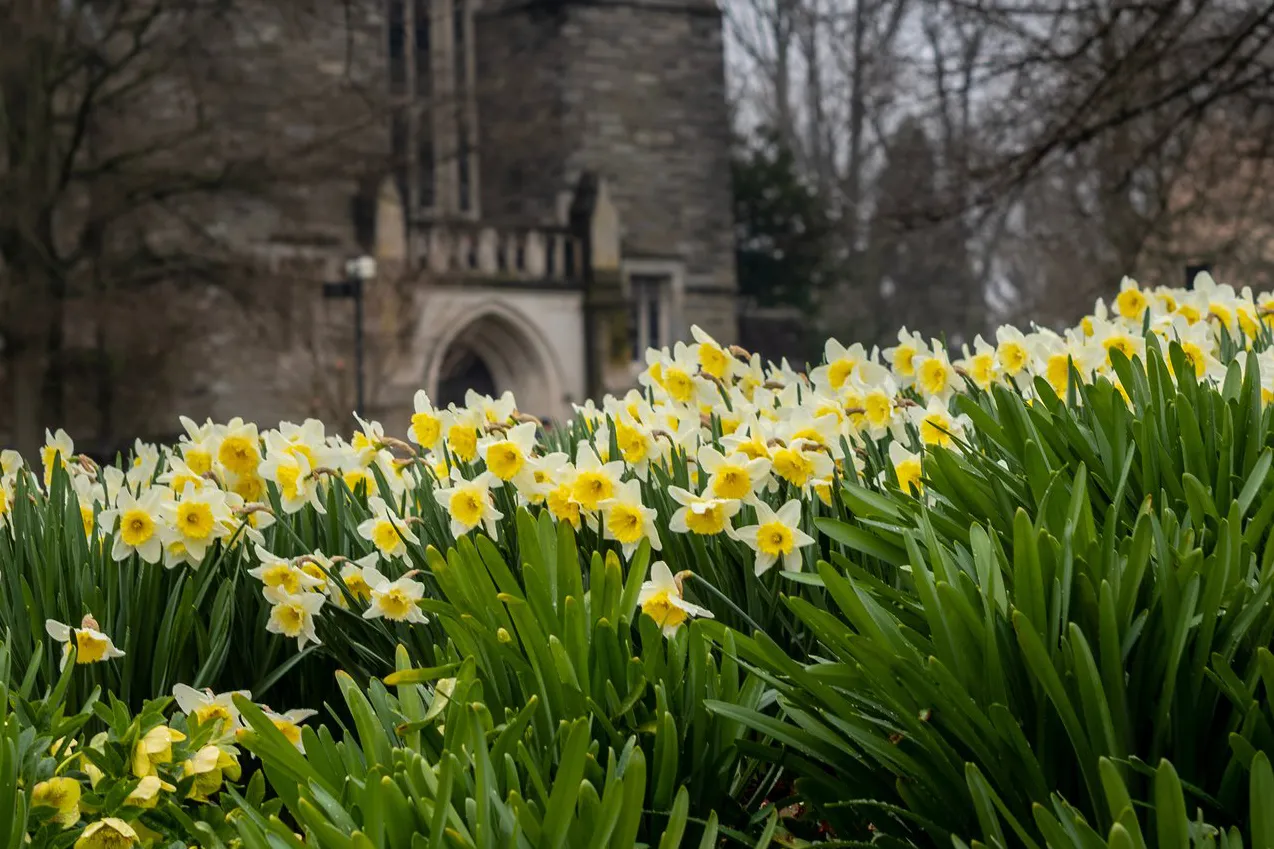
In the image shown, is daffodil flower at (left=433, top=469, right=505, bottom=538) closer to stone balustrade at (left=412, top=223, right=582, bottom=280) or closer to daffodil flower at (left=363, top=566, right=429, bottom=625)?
daffodil flower at (left=363, top=566, right=429, bottom=625)

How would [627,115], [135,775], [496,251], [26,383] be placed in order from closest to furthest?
[135,775], [26,383], [496,251], [627,115]

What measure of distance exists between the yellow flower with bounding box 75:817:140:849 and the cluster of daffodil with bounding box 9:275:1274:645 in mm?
560

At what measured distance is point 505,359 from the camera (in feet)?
96.2

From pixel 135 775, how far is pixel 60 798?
0.13 meters

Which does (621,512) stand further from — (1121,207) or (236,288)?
(1121,207)

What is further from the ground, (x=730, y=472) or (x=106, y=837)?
(x=730, y=472)

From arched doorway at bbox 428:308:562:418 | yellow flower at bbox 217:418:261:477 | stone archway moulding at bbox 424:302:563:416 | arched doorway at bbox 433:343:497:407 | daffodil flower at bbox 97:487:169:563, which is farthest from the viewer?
arched doorway at bbox 433:343:497:407

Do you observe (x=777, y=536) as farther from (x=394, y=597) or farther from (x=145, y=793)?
(x=145, y=793)

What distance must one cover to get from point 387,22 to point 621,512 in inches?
1154

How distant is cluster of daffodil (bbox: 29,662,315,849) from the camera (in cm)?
224

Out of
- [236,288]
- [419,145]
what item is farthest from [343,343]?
[236,288]

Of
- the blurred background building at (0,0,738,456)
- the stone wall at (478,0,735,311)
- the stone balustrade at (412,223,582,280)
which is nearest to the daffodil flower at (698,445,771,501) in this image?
the blurred background building at (0,0,738,456)

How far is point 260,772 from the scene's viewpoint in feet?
7.47

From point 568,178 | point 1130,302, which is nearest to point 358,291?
point 568,178
